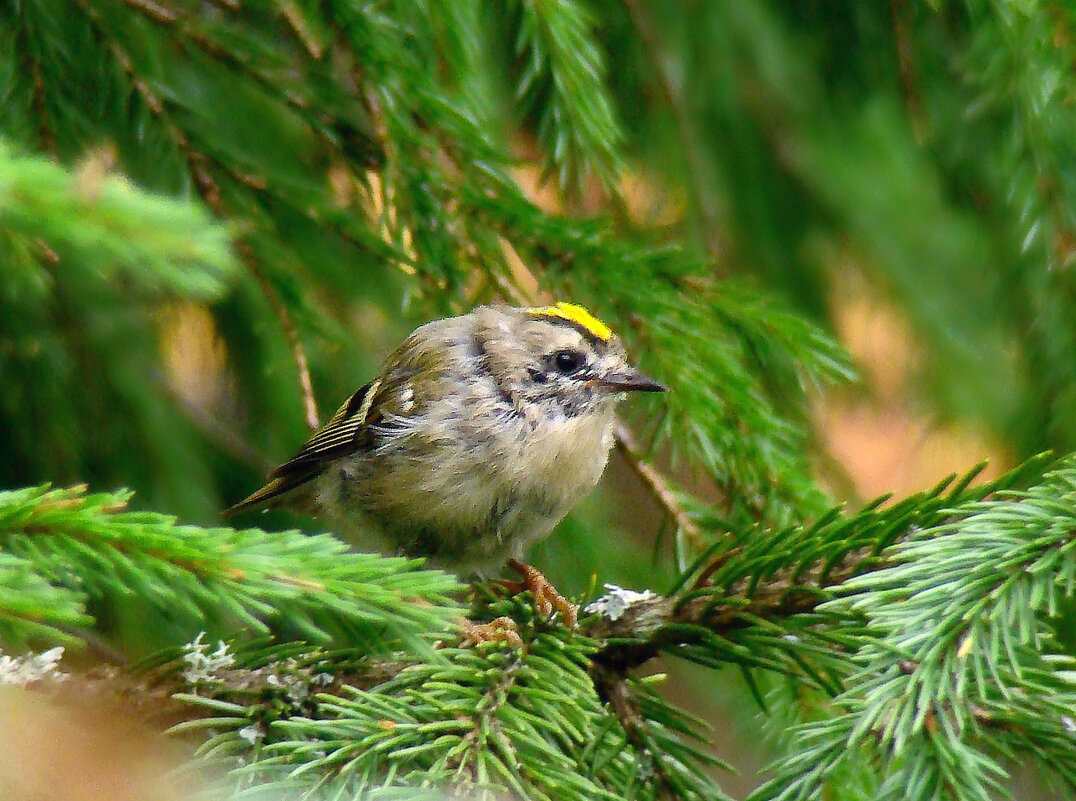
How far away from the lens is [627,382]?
6.77 ft

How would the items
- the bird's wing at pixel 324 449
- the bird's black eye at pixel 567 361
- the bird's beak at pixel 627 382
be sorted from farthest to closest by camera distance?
the bird's wing at pixel 324 449
the bird's black eye at pixel 567 361
the bird's beak at pixel 627 382

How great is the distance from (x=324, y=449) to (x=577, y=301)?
0.76 meters

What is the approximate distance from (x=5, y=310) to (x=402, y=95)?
38.0 inches

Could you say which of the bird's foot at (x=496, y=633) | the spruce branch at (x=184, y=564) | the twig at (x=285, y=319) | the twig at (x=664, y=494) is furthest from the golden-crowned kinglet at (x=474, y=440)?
the spruce branch at (x=184, y=564)

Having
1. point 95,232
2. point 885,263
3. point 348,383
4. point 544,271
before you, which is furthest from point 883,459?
point 95,232

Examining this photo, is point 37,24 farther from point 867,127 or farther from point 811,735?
point 867,127

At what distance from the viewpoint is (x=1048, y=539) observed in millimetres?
1188

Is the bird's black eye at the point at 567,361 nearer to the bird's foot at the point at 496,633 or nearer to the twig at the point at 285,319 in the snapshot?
the twig at the point at 285,319

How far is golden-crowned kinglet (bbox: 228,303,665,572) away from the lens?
7.13ft

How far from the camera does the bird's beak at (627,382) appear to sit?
197 cm

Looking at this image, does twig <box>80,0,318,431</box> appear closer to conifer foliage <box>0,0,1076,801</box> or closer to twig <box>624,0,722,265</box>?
conifer foliage <box>0,0,1076,801</box>

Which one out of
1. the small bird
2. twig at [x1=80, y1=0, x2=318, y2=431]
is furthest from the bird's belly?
twig at [x1=80, y1=0, x2=318, y2=431]

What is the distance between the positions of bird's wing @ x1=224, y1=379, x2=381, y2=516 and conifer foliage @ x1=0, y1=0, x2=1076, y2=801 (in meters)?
0.10

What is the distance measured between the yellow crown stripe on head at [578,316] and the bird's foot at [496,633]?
786 millimetres
